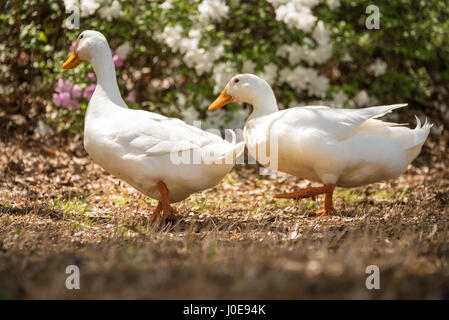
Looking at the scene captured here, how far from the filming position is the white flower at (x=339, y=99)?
673 cm

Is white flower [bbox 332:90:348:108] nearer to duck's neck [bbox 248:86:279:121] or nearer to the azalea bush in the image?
the azalea bush

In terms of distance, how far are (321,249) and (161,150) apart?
1606 mm

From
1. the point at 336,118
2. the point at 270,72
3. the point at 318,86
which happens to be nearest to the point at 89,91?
the point at 270,72

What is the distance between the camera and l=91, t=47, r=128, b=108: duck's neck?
4.58m

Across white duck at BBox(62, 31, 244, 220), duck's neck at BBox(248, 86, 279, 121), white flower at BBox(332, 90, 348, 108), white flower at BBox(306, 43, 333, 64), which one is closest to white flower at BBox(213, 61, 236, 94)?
white flower at BBox(306, 43, 333, 64)

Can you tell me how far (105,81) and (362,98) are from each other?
3.78m

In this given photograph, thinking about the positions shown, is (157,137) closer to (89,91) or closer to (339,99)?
(89,91)

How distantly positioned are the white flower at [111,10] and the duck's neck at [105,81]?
5.52ft

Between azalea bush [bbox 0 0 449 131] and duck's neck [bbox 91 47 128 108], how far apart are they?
63.6 inches

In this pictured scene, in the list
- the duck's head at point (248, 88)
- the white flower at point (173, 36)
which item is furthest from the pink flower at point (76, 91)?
the duck's head at point (248, 88)

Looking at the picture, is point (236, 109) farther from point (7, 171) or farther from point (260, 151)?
point (7, 171)

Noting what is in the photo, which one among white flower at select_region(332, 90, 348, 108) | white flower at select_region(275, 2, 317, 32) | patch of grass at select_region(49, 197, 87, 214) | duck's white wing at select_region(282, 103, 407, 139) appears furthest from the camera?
white flower at select_region(332, 90, 348, 108)

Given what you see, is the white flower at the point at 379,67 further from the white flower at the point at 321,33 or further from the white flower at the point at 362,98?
the white flower at the point at 321,33

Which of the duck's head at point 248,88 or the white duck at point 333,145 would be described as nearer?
the white duck at point 333,145
